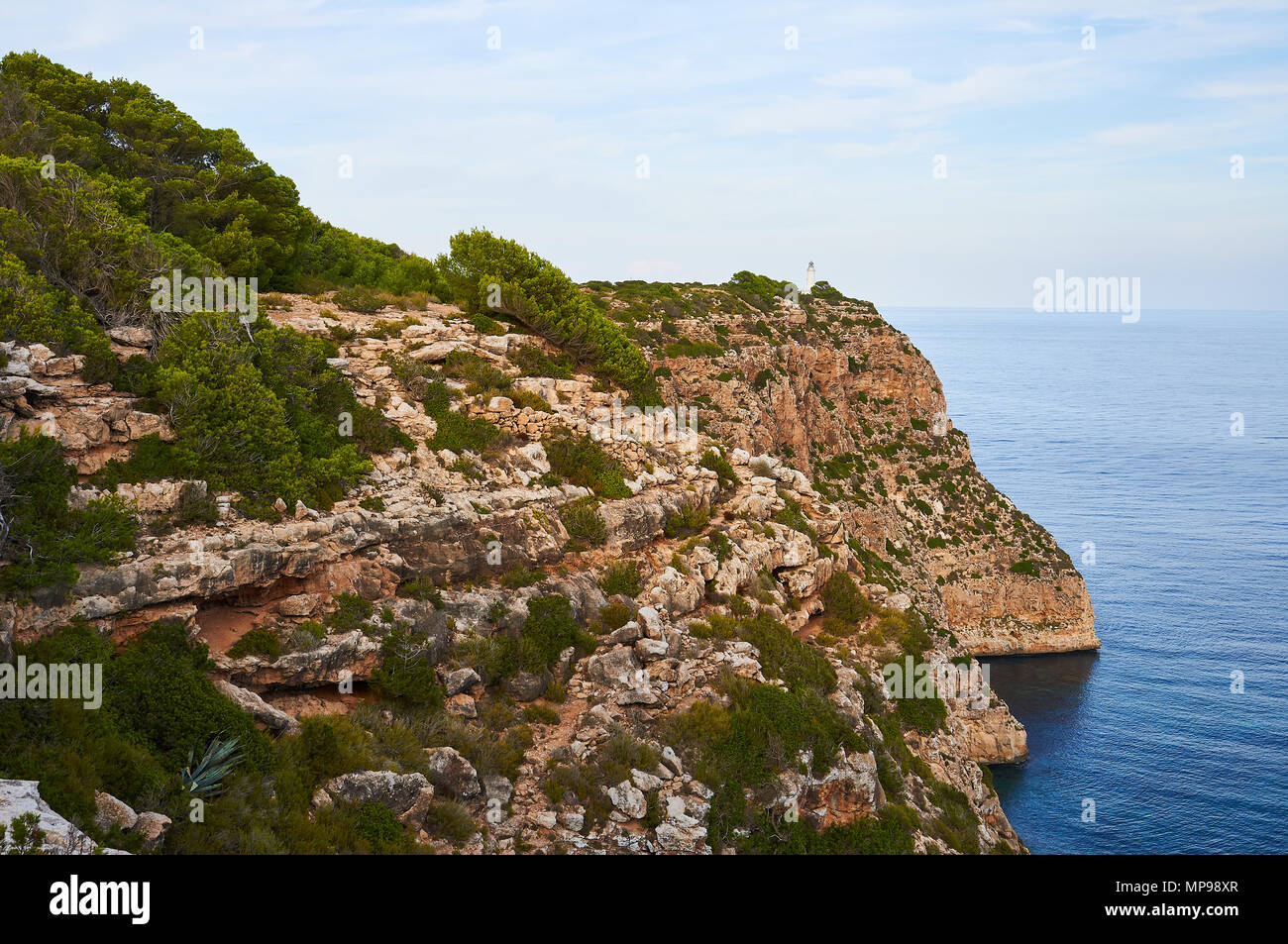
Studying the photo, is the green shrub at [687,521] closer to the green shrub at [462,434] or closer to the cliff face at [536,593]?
the cliff face at [536,593]

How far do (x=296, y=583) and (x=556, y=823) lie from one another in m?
8.25

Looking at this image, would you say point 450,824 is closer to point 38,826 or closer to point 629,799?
point 629,799

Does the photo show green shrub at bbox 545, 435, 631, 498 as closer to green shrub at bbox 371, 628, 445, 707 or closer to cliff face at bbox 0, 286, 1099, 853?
cliff face at bbox 0, 286, 1099, 853

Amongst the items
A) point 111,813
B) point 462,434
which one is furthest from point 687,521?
point 111,813

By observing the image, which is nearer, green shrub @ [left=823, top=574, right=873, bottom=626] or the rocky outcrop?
the rocky outcrop

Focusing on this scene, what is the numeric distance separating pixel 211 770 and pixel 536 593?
10.0m

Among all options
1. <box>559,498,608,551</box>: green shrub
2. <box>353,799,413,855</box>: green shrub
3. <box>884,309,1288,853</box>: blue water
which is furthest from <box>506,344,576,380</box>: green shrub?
<box>884,309,1288,853</box>: blue water

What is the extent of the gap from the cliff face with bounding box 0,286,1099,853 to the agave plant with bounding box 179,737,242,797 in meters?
1.47

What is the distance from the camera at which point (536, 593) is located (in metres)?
22.4

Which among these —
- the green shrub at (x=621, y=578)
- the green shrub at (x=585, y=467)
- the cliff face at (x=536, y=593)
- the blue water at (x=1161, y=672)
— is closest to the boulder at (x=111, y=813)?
the cliff face at (x=536, y=593)

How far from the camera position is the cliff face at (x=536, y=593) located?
1670 cm

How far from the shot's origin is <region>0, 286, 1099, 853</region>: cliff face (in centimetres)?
1670

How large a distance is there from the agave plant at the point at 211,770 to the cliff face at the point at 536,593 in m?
1.47
